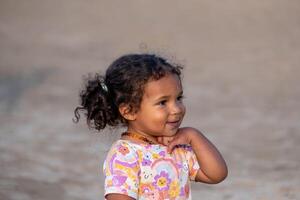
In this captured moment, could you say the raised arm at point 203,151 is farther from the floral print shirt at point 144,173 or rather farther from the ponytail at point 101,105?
the ponytail at point 101,105

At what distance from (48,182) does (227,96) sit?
291cm

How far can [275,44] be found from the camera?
11.1m

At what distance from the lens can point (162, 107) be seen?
11.3 feet

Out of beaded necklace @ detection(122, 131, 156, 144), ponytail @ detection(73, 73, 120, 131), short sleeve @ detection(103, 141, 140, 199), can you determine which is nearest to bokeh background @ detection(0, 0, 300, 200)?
ponytail @ detection(73, 73, 120, 131)

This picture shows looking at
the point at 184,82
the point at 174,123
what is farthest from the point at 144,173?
the point at 184,82

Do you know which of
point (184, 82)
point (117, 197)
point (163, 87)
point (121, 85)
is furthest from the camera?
point (184, 82)

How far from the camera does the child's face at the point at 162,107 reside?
135 inches

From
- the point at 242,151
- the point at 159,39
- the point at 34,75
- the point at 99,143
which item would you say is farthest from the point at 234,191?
the point at 159,39

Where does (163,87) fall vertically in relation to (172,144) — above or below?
above

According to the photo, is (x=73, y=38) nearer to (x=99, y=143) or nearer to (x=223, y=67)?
(x=223, y=67)

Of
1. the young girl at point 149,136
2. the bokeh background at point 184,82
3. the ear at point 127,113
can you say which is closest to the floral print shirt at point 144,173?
the young girl at point 149,136

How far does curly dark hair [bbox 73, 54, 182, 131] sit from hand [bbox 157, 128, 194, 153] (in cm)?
15

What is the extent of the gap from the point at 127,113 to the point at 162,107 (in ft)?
0.54

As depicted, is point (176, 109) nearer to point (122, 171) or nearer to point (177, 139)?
point (177, 139)
